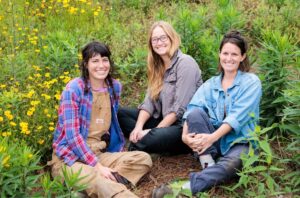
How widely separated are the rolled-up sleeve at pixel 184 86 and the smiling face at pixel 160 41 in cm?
21

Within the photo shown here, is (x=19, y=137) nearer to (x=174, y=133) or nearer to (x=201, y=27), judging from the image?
(x=174, y=133)

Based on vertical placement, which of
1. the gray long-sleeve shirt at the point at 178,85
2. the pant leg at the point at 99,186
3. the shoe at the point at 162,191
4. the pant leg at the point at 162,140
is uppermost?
the gray long-sleeve shirt at the point at 178,85

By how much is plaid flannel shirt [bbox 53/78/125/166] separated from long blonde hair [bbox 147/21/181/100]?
27.3 inches

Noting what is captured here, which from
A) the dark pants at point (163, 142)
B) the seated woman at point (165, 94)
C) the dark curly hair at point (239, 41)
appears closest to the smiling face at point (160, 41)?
the seated woman at point (165, 94)

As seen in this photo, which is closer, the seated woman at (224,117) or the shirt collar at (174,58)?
the seated woman at (224,117)

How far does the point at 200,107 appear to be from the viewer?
176 inches

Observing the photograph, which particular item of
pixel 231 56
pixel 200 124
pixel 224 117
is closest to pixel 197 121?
pixel 200 124

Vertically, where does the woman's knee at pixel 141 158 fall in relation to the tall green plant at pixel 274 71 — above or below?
below

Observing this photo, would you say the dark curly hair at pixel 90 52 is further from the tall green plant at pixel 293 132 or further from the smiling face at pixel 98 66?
the tall green plant at pixel 293 132

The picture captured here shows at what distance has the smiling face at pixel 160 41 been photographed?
15.7ft

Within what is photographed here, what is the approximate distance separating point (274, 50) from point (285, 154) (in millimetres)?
962

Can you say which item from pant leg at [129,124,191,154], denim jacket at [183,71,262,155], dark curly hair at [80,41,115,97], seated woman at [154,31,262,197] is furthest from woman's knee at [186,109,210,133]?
dark curly hair at [80,41,115,97]

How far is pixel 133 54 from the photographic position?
19.6 feet

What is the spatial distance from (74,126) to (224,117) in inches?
53.0
